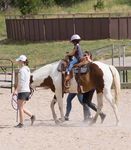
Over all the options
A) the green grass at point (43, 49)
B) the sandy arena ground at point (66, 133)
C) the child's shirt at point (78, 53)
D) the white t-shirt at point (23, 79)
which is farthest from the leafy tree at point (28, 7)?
the white t-shirt at point (23, 79)

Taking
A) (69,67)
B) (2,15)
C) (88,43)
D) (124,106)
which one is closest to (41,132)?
(69,67)

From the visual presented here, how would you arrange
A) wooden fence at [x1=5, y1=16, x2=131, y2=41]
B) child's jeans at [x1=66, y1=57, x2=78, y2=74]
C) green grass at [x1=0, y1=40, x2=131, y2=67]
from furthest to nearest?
wooden fence at [x1=5, y1=16, x2=131, y2=41] → green grass at [x1=0, y1=40, x2=131, y2=67] → child's jeans at [x1=66, y1=57, x2=78, y2=74]

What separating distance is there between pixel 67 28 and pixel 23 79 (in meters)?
34.1

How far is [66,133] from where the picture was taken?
11.2 metres

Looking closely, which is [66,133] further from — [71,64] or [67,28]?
[67,28]

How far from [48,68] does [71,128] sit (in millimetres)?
1709

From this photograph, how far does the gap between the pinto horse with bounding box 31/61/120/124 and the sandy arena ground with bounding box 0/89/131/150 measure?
532mm

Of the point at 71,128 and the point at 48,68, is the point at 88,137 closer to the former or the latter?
the point at 71,128

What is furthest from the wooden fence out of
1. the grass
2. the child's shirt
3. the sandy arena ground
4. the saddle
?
the child's shirt

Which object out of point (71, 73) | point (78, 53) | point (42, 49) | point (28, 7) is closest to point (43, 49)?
point (42, 49)

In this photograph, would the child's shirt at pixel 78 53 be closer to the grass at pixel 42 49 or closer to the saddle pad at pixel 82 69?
the saddle pad at pixel 82 69

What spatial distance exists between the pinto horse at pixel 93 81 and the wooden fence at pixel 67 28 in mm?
30900

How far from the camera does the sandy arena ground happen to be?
32.1 ft

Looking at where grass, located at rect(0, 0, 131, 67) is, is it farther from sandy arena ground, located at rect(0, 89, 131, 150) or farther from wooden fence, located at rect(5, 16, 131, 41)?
sandy arena ground, located at rect(0, 89, 131, 150)
